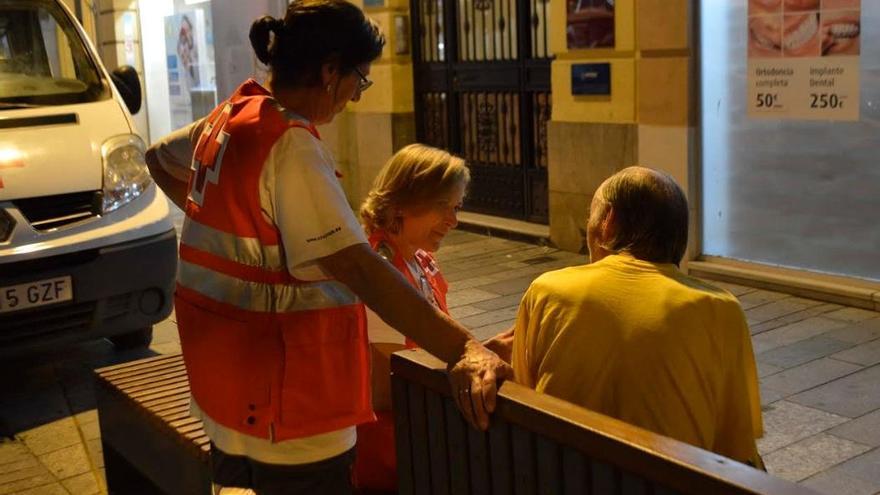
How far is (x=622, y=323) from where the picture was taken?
237 centimetres

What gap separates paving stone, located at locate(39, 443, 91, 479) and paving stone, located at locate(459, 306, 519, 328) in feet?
7.88

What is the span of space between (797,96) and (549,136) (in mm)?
2382

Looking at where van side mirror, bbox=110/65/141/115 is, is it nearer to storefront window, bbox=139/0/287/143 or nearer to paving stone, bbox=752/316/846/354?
paving stone, bbox=752/316/846/354

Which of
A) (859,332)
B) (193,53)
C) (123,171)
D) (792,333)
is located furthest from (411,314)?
(193,53)

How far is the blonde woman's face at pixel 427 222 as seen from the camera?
3219mm

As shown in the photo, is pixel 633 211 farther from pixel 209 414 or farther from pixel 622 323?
pixel 209 414

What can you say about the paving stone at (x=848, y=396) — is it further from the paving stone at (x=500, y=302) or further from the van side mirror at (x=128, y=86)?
the van side mirror at (x=128, y=86)

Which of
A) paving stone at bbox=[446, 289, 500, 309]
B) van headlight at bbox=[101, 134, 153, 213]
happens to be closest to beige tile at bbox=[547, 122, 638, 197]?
paving stone at bbox=[446, 289, 500, 309]

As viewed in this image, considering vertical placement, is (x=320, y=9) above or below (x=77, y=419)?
above

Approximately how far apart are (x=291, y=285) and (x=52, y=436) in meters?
3.28

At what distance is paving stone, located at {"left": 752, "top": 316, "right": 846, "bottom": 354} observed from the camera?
5824 millimetres

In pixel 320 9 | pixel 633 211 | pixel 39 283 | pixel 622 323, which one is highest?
pixel 320 9

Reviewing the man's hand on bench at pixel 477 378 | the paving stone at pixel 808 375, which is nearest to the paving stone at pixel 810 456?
the paving stone at pixel 808 375

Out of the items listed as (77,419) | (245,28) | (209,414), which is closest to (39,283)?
(77,419)
